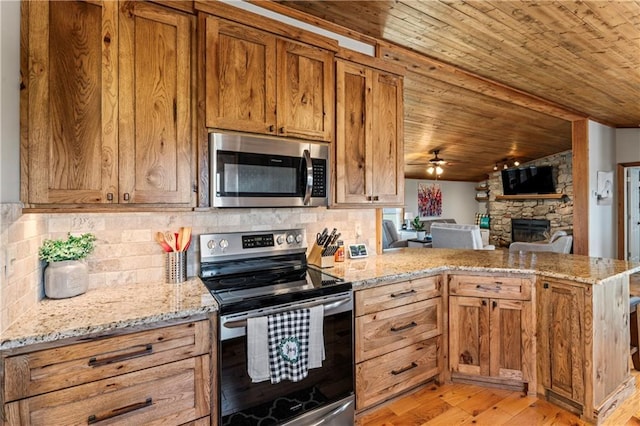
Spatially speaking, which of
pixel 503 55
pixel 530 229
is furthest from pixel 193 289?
pixel 530 229

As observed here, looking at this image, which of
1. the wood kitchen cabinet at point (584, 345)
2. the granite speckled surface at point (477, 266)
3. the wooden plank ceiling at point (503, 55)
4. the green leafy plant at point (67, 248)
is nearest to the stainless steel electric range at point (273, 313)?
the granite speckled surface at point (477, 266)

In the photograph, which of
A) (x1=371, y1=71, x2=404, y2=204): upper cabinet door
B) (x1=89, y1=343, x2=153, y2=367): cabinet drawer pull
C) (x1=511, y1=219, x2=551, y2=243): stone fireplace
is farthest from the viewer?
(x1=511, y1=219, x2=551, y2=243): stone fireplace

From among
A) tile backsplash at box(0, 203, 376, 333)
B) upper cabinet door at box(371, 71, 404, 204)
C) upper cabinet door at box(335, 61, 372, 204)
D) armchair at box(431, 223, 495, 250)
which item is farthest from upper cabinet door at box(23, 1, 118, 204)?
armchair at box(431, 223, 495, 250)

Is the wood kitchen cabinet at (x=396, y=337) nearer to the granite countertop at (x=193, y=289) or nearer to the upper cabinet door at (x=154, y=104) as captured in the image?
the granite countertop at (x=193, y=289)

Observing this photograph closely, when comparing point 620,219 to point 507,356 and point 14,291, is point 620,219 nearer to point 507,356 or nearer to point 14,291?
point 507,356

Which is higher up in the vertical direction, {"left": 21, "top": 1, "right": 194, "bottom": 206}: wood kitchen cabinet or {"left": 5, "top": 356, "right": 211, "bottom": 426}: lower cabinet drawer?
{"left": 21, "top": 1, "right": 194, "bottom": 206}: wood kitchen cabinet

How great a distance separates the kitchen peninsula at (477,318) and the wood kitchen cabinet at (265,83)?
39.3 inches

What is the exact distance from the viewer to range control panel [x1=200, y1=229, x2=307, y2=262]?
2.03m

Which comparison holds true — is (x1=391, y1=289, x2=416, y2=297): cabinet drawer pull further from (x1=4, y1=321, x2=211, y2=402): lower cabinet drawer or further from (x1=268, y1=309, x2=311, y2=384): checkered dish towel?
Answer: (x1=4, y1=321, x2=211, y2=402): lower cabinet drawer

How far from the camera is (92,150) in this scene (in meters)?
1.54

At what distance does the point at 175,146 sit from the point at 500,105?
4.75 m

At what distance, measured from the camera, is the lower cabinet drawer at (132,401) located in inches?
46.6

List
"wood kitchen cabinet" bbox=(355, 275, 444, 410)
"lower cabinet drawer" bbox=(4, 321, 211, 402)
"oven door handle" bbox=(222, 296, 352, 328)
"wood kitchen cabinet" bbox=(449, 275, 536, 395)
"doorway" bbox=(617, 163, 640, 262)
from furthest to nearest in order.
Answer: "doorway" bbox=(617, 163, 640, 262) → "wood kitchen cabinet" bbox=(449, 275, 536, 395) → "wood kitchen cabinet" bbox=(355, 275, 444, 410) → "oven door handle" bbox=(222, 296, 352, 328) → "lower cabinet drawer" bbox=(4, 321, 211, 402)

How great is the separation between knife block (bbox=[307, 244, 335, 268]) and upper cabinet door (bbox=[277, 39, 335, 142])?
0.79 metres
